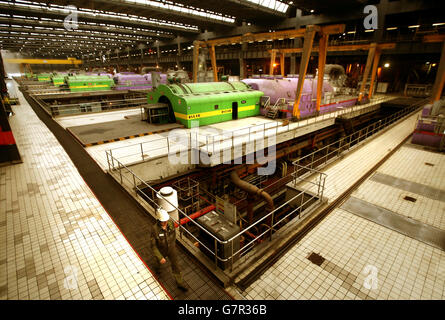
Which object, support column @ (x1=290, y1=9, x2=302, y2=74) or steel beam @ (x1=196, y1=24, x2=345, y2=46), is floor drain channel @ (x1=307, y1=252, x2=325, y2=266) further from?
support column @ (x1=290, y1=9, x2=302, y2=74)

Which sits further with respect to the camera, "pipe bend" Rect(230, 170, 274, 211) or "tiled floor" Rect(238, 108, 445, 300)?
"pipe bend" Rect(230, 170, 274, 211)

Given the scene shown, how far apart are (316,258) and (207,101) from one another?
9.83 metres

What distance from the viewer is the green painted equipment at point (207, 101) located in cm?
1221

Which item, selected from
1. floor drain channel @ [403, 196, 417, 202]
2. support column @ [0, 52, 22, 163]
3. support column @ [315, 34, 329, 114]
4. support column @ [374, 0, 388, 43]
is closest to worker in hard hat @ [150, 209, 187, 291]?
floor drain channel @ [403, 196, 417, 202]

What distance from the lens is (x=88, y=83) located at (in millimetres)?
25875

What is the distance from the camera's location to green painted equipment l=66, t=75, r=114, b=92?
2472cm

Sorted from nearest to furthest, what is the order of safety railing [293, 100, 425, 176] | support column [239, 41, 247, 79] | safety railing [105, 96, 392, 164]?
safety railing [293, 100, 425, 176] < safety railing [105, 96, 392, 164] < support column [239, 41, 247, 79]

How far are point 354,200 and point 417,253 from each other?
→ 204 cm

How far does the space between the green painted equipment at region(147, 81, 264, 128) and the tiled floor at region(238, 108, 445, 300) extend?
7823 millimetres

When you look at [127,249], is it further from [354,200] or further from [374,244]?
[354,200]

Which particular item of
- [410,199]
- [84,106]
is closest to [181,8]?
[84,106]

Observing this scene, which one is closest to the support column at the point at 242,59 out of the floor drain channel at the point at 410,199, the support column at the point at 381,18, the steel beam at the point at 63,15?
the steel beam at the point at 63,15

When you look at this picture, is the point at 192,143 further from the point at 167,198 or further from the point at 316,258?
the point at 316,258

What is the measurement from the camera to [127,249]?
4520mm
